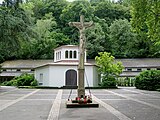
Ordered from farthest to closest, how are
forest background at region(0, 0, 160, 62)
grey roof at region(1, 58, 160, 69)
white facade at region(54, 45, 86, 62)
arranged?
grey roof at region(1, 58, 160, 69)
white facade at region(54, 45, 86, 62)
forest background at region(0, 0, 160, 62)

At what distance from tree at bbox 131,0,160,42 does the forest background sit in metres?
10.6

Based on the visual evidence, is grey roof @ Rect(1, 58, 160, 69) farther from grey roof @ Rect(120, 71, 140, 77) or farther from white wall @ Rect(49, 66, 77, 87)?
white wall @ Rect(49, 66, 77, 87)

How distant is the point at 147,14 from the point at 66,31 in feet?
183

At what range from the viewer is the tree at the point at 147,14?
2158 cm

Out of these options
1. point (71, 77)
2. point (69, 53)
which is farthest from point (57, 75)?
point (69, 53)

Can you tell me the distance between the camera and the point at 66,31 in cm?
7706

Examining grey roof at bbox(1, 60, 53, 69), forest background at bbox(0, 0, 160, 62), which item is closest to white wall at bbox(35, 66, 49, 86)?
forest background at bbox(0, 0, 160, 62)

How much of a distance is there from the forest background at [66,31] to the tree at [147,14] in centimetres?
1060

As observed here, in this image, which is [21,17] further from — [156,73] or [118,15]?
[118,15]

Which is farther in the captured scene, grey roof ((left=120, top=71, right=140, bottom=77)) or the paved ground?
grey roof ((left=120, top=71, right=140, bottom=77))

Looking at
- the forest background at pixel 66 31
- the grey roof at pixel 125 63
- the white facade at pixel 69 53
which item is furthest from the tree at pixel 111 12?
the white facade at pixel 69 53

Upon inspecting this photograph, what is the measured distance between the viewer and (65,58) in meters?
42.1

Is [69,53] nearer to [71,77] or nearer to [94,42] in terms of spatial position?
[71,77]

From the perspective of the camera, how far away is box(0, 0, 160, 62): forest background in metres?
27.2
